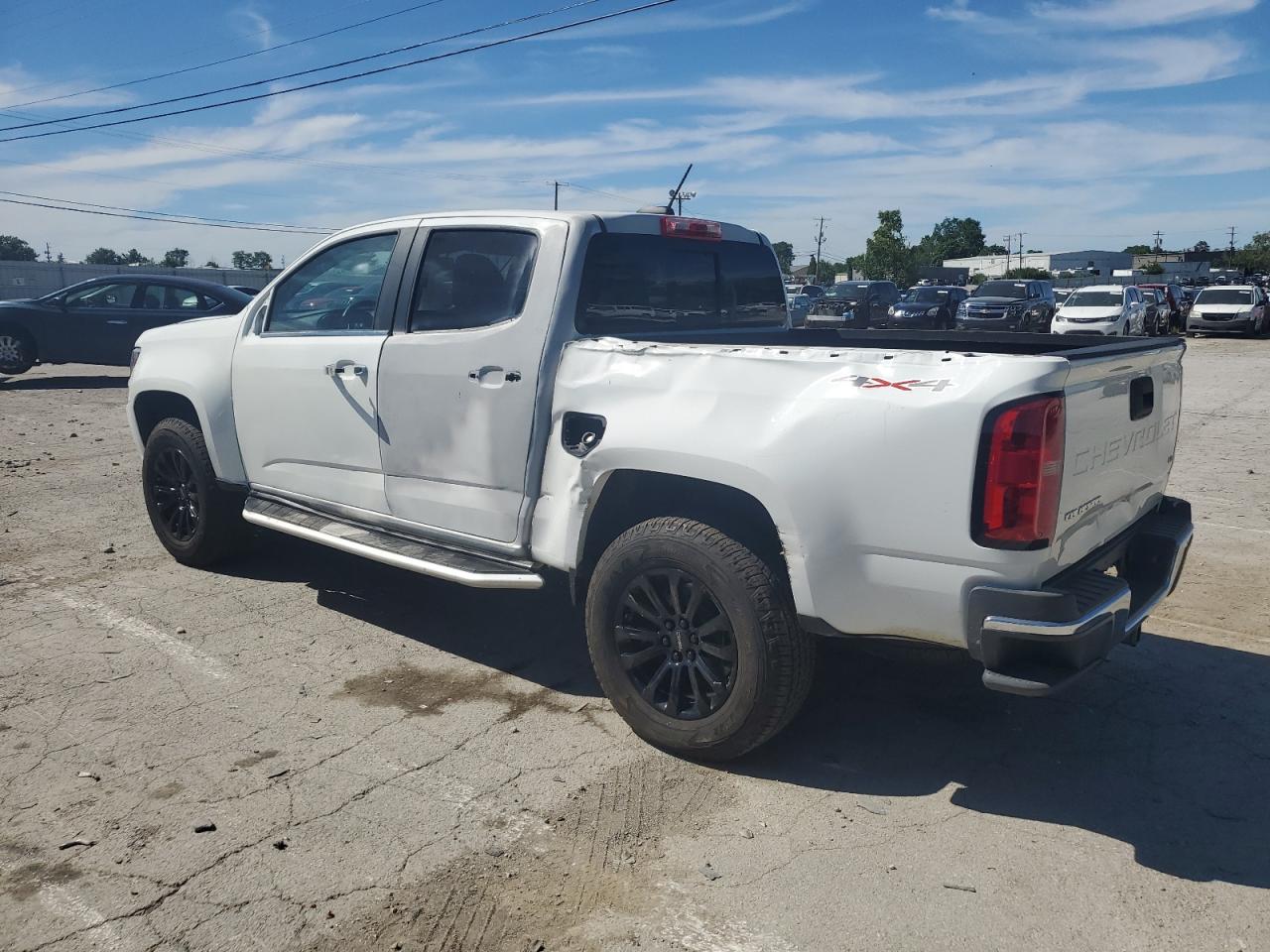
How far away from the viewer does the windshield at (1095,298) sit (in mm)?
26859

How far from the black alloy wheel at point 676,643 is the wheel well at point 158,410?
10.3 ft

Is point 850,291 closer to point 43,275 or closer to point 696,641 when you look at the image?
point 696,641

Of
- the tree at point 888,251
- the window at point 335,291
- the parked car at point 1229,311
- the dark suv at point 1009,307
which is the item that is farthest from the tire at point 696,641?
the tree at point 888,251

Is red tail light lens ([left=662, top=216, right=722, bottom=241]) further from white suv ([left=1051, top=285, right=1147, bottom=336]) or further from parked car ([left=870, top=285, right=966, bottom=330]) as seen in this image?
parked car ([left=870, top=285, right=966, bottom=330])

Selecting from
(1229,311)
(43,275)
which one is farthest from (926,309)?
(43,275)

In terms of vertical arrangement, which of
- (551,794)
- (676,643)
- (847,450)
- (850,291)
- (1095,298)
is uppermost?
(847,450)

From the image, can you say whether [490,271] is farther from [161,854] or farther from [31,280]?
[31,280]

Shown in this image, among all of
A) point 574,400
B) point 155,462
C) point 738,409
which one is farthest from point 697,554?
point 155,462

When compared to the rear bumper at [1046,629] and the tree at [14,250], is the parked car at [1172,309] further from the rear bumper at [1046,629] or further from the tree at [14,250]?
the tree at [14,250]

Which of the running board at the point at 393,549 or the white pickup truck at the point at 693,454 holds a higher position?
the white pickup truck at the point at 693,454

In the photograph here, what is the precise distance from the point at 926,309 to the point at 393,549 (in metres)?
28.7

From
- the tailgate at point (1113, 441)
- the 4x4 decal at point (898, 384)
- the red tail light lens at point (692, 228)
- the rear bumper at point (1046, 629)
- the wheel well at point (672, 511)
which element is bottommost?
the rear bumper at point (1046, 629)

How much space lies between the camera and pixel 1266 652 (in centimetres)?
478

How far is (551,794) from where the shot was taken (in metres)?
3.50
